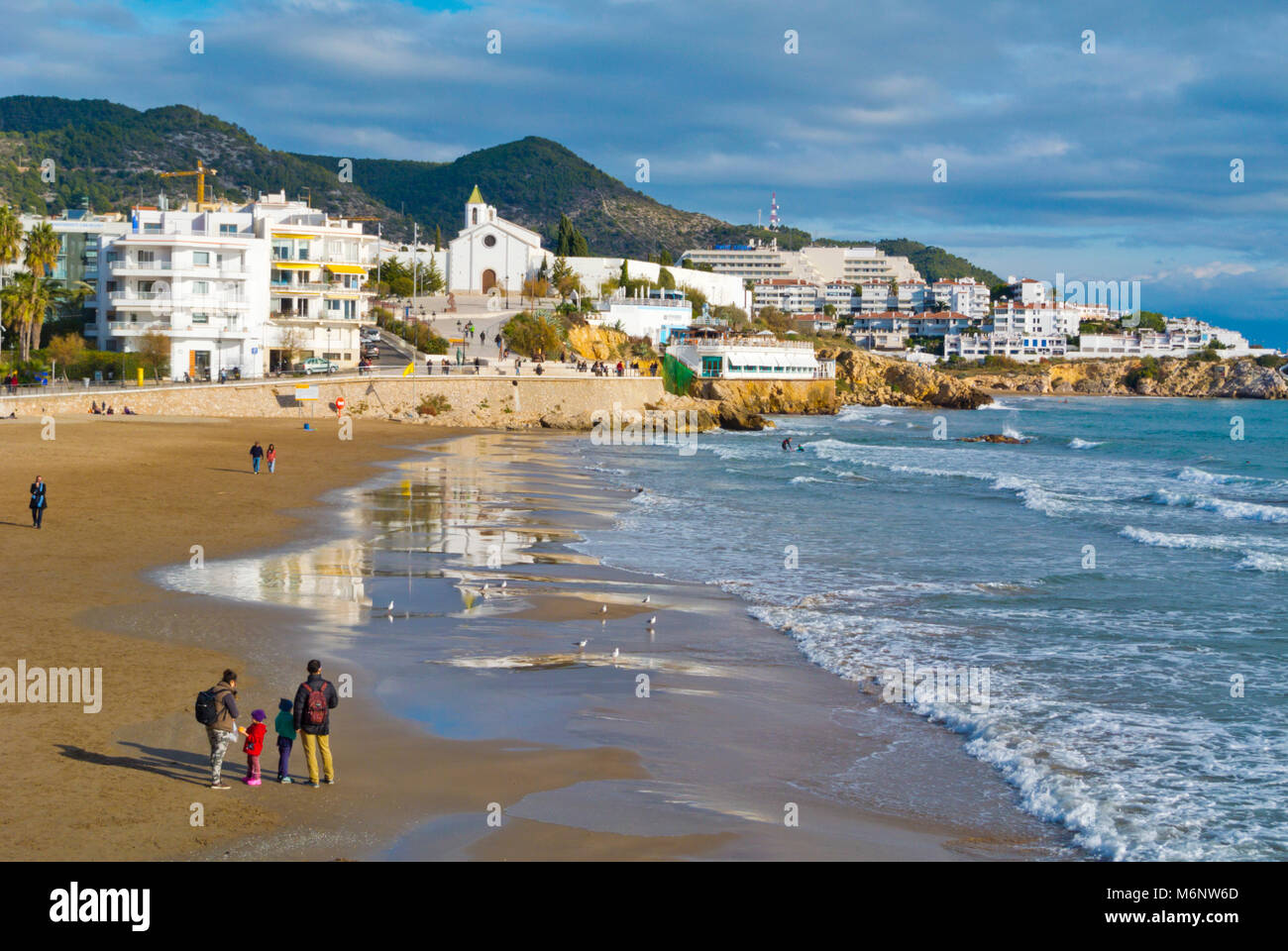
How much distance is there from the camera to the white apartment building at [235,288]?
173 feet

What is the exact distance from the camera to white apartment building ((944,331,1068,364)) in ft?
598

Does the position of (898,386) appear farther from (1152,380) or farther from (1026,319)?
(1026,319)

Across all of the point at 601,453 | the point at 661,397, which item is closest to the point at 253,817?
the point at 601,453

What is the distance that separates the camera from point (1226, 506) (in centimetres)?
3588

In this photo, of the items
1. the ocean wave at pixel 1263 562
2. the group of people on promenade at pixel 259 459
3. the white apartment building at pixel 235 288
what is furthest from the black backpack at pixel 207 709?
the white apartment building at pixel 235 288

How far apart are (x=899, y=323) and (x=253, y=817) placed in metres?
193

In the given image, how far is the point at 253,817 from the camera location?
9312 mm

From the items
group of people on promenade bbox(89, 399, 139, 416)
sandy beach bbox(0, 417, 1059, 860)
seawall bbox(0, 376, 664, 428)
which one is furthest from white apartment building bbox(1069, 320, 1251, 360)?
sandy beach bbox(0, 417, 1059, 860)

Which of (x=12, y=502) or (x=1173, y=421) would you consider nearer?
(x=12, y=502)

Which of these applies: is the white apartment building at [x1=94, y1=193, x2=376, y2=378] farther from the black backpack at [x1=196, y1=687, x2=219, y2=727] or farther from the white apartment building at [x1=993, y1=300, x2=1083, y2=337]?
the white apartment building at [x1=993, y1=300, x2=1083, y2=337]

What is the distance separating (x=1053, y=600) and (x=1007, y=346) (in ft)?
566

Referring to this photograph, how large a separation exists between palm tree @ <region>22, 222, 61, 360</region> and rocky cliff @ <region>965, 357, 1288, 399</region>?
13517 cm

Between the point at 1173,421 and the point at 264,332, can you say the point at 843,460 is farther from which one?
the point at 1173,421

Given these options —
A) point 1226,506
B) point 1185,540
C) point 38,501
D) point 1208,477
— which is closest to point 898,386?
point 1208,477
